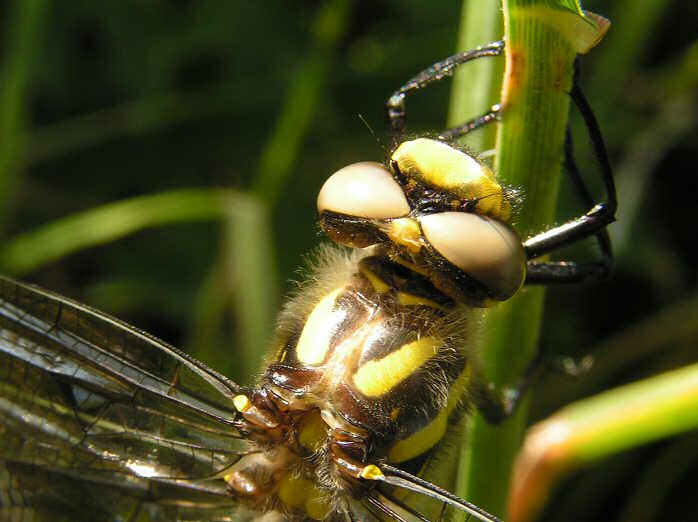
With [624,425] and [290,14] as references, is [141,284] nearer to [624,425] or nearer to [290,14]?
[290,14]

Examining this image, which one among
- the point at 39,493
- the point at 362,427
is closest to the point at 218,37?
the point at 39,493

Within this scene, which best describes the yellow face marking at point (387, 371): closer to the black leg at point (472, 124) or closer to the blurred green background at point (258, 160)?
the black leg at point (472, 124)

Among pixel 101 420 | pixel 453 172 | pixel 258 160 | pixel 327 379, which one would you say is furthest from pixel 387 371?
pixel 258 160

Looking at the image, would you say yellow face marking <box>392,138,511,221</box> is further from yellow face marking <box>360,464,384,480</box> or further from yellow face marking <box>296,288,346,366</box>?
yellow face marking <box>360,464,384,480</box>

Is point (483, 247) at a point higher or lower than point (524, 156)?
lower

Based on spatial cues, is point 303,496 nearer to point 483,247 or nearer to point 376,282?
point 376,282

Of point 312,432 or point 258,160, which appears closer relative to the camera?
point 312,432

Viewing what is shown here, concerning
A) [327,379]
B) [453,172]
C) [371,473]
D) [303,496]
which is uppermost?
[453,172]

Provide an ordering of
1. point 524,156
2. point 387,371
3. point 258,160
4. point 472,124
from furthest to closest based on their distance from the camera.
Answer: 1. point 258,160
2. point 472,124
3. point 387,371
4. point 524,156

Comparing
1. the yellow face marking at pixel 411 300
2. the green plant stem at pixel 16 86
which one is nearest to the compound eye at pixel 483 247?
the yellow face marking at pixel 411 300
